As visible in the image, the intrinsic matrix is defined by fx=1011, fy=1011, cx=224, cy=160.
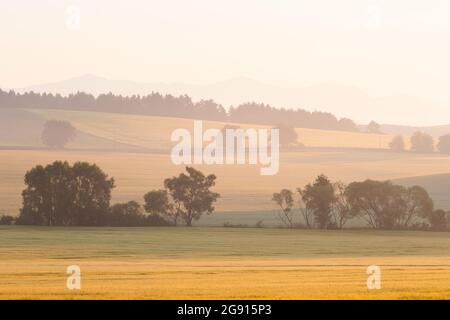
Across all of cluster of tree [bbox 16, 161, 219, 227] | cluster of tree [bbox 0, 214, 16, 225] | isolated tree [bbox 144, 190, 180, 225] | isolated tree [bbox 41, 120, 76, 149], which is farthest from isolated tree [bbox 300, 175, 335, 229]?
isolated tree [bbox 41, 120, 76, 149]

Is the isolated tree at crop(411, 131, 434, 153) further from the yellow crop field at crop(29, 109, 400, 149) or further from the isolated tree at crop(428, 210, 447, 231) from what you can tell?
the isolated tree at crop(428, 210, 447, 231)

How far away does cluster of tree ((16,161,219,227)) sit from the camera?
72500 mm

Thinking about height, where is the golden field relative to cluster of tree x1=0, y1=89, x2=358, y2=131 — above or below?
below

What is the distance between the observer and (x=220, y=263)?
130ft

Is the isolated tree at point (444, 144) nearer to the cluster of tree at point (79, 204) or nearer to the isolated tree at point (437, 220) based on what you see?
the isolated tree at point (437, 220)

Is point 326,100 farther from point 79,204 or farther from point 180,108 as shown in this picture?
point 79,204

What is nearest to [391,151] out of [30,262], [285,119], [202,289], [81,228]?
[285,119]

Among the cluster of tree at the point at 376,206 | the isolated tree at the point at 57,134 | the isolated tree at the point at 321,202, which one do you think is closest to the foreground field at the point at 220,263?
the cluster of tree at the point at 376,206

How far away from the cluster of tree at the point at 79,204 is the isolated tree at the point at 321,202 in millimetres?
9115

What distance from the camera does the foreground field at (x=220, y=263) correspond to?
2467 centimetres

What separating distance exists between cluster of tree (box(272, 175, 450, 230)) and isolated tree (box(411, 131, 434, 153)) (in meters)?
85.9
